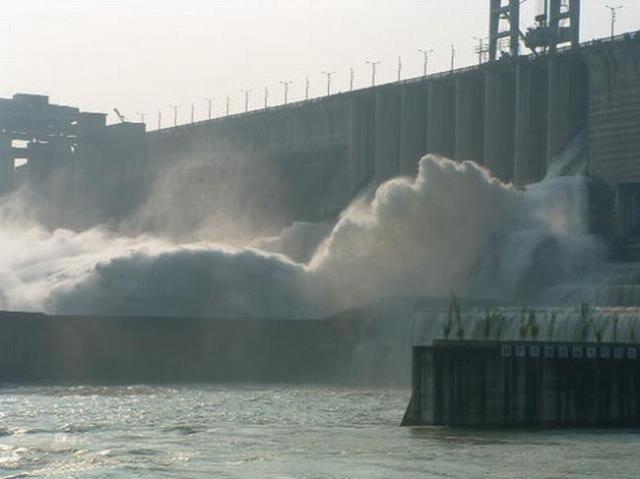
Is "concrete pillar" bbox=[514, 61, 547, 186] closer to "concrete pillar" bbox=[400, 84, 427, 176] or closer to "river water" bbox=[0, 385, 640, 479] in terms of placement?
"concrete pillar" bbox=[400, 84, 427, 176]

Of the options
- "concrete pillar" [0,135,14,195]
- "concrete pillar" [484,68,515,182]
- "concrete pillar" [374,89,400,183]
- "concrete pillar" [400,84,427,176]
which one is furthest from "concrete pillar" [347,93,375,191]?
"concrete pillar" [0,135,14,195]

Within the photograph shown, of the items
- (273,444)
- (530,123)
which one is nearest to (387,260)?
(530,123)

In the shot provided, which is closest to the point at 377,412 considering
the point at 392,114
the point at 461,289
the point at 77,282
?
the point at 461,289

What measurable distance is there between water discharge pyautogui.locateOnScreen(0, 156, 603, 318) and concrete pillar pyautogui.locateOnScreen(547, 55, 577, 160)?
10.2 ft

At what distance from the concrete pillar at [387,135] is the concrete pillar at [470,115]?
601 centimetres

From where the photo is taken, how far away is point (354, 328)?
59.3m

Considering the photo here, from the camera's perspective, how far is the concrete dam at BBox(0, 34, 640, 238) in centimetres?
6644

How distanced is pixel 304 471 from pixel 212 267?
125 feet

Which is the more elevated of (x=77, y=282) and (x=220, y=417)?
(x=77, y=282)

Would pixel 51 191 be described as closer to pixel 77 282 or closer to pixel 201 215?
pixel 201 215

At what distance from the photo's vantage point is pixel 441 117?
7906 cm

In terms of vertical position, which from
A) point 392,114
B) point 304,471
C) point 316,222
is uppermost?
point 392,114

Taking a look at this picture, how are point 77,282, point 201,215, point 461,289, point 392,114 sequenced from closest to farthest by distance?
point 461,289 < point 77,282 < point 392,114 < point 201,215

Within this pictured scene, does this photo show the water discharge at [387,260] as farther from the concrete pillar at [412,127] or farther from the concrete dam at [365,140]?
the concrete pillar at [412,127]
